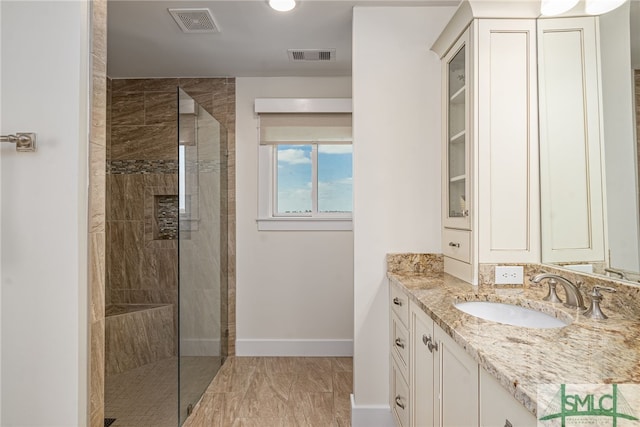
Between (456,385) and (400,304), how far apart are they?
2.43ft

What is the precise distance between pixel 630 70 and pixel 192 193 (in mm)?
2168

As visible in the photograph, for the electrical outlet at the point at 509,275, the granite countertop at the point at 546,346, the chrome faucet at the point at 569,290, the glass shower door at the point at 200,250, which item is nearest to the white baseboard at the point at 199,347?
the glass shower door at the point at 200,250

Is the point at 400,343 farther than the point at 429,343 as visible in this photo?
Yes

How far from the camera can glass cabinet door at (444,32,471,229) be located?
1875 millimetres

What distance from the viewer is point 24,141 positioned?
1223 millimetres

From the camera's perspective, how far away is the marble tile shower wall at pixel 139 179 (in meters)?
3.28

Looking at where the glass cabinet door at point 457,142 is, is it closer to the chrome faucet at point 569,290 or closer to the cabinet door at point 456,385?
the chrome faucet at point 569,290

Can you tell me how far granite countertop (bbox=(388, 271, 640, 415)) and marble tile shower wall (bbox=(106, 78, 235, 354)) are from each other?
2604mm

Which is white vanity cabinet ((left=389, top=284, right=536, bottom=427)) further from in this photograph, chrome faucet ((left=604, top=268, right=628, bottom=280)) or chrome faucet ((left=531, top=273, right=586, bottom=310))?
chrome faucet ((left=604, top=268, right=628, bottom=280))

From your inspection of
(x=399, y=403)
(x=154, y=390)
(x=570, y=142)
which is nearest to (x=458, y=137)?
(x=570, y=142)

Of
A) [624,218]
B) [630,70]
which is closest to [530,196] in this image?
[624,218]

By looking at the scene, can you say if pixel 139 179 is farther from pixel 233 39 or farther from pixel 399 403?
pixel 399 403

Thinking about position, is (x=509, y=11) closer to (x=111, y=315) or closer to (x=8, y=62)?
(x=8, y=62)

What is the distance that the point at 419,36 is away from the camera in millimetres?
2184
